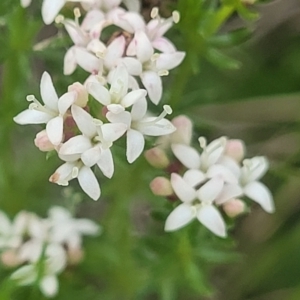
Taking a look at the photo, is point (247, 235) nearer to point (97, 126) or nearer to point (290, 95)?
point (290, 95)

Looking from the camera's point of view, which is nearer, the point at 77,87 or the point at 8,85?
the point at 77,87

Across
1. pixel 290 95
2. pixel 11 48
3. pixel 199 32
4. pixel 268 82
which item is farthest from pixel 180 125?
pixel 268 82

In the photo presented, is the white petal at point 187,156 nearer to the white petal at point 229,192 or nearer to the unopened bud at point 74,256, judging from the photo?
the white petal at point 229,192

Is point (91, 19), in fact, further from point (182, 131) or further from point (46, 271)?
point (46, 271)

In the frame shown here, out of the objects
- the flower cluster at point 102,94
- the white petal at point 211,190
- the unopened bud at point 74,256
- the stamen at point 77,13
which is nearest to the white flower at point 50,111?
the flower cluster at point 102,94

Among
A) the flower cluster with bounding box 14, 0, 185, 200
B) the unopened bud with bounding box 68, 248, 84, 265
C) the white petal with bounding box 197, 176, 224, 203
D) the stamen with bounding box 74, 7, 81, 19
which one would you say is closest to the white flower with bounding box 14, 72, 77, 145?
the flower cluster with bounding box 14, 0, 185, 200

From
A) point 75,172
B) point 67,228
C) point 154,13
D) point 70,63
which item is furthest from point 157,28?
point 67,228
